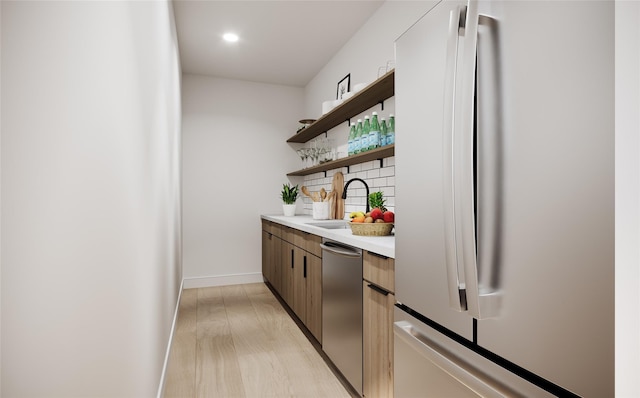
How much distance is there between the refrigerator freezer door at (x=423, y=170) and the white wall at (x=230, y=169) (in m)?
3.60

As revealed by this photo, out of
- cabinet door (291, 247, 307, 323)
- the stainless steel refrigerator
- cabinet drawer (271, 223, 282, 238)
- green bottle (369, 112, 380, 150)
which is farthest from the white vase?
the stainless steel refrigerator

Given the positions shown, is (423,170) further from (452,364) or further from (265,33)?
(265,33)

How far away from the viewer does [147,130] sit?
4.93 feet

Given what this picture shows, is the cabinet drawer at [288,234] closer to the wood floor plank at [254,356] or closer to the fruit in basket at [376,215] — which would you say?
the wood floor plank at [254,356]

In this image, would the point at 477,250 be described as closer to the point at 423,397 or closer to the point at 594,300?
the point at 594,300

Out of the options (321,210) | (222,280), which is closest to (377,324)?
(321,210)

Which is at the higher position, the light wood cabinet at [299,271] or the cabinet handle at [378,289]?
the cabinet handle at [378,289]

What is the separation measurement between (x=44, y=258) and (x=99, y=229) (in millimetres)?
222

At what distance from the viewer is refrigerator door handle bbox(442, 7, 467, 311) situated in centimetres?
95

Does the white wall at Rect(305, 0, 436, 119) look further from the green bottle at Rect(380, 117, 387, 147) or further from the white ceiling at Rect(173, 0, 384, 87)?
the green bottle at Rect(380, 117, 387, 147)

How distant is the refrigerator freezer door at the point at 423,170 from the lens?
1071 millimetres
